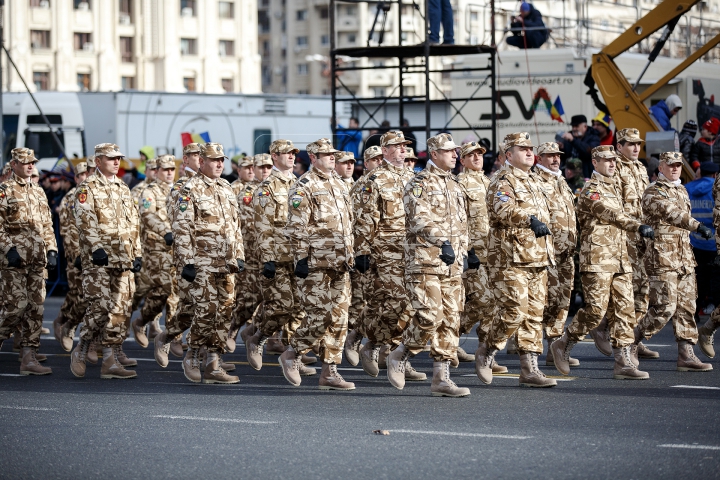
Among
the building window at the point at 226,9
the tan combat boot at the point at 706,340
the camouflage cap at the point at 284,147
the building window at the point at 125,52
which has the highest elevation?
the building window at the point at 226,9

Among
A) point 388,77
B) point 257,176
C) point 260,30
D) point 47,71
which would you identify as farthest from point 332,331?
point 260,30

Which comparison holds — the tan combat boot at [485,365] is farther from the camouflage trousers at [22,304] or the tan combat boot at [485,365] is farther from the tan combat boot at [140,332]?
the tan combat boot at [140,332]

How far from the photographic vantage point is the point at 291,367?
35.1 ft

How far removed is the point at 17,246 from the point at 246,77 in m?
72.1

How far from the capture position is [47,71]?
3014 inches

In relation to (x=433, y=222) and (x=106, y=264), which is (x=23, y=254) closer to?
(x=106, y=264)

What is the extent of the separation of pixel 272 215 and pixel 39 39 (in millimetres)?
67570

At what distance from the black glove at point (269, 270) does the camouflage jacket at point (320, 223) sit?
73 centimetres

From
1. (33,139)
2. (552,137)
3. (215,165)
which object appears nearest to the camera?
(215,165)

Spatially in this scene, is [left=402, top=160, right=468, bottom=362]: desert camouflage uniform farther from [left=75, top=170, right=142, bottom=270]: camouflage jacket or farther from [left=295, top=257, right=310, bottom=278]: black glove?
[left=75, top=170, right=142, bottom=270]: camouflage jacket

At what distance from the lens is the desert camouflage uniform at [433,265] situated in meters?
9.86

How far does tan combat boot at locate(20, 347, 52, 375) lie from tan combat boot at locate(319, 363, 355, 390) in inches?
118

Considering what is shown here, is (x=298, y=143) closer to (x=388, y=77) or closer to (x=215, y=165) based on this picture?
(x=215, y=165)

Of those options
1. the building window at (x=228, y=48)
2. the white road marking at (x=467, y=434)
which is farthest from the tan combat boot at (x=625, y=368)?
the building window at (x=228, y=48)
